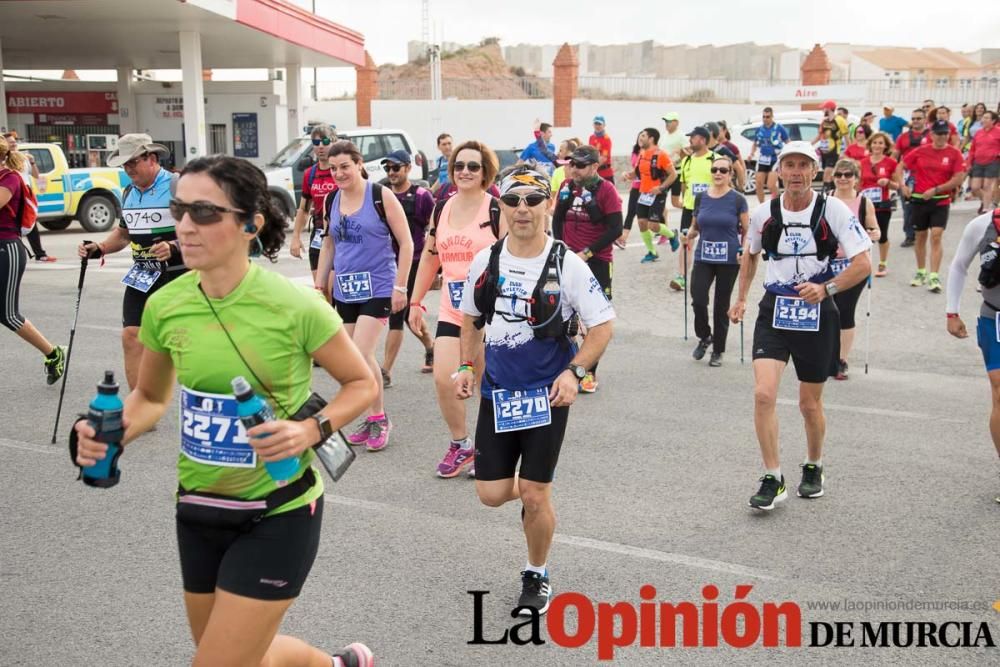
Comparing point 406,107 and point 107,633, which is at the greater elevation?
point 406,107

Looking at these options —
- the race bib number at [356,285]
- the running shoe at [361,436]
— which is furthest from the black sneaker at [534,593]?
the race bib number at [356,285]

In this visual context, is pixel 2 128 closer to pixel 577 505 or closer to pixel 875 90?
pixel 577 505

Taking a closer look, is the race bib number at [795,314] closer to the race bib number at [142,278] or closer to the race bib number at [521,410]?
the race bib number at [521,410]

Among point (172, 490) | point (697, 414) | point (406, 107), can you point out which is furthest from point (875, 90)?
point (172, 490)

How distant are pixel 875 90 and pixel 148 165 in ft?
148

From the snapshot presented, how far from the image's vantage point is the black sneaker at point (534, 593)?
4.67m

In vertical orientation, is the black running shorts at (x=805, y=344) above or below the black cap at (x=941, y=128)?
below

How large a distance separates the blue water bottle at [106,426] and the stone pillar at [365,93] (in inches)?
1738

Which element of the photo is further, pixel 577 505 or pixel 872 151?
pixel 872 151

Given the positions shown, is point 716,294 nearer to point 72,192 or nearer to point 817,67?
point 72,192

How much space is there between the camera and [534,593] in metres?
4.70

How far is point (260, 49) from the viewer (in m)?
31.9

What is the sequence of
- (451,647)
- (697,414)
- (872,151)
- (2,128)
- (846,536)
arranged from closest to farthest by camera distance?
(451,647) → (846,536) → (697,414) → (872,151) → (2,128)

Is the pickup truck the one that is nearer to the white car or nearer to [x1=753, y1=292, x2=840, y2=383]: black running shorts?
the white car
